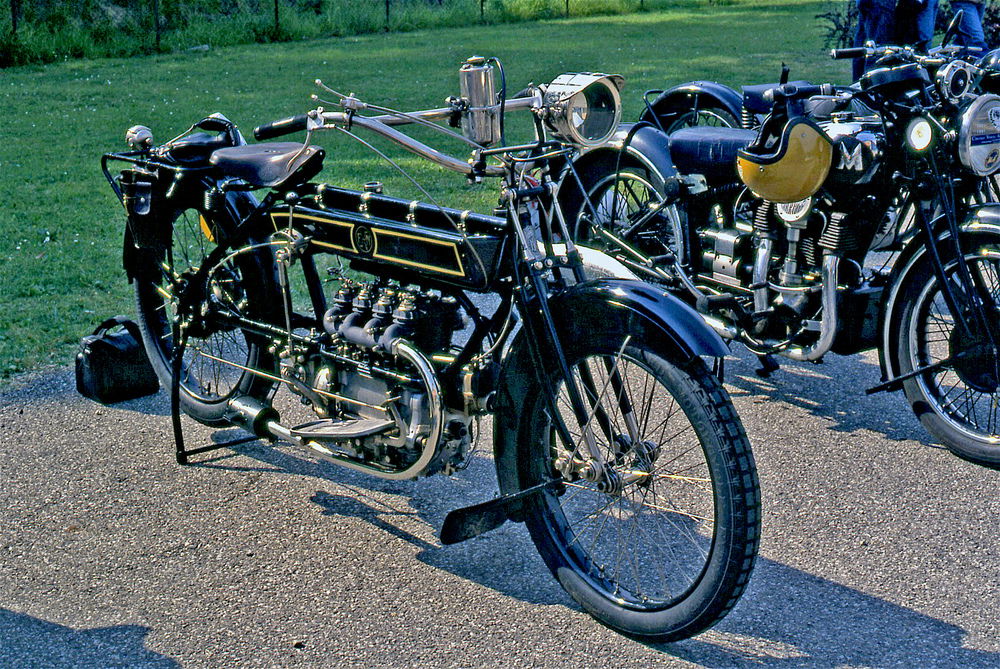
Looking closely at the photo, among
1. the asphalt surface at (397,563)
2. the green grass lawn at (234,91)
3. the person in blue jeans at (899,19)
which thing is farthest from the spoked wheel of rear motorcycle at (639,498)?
the person in blue jeans at (899,19)

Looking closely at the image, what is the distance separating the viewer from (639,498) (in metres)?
3.74

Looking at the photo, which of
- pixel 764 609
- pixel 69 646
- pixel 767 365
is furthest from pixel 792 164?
pixel 69 646

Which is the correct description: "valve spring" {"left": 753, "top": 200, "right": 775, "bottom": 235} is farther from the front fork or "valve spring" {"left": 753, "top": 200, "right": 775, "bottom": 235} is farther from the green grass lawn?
the green grass lawn

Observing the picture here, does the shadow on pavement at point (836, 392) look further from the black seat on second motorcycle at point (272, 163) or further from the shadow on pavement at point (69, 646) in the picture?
the shadow on pavement at point (69, 646)

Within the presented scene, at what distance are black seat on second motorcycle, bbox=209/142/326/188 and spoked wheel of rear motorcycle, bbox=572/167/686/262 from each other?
5.78 ft

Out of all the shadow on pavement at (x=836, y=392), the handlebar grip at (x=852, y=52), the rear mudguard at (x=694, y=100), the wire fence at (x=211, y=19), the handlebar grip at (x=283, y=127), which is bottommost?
the shadow on pavement at (x=836, y=392)

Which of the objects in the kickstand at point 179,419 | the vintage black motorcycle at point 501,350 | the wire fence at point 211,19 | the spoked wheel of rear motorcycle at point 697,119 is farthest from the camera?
the wire fence at point 211,19

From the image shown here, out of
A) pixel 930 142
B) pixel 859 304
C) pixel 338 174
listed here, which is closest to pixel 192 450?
pixel 859 304

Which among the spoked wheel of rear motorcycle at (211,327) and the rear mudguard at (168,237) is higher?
the rear mudguard at (168,237)

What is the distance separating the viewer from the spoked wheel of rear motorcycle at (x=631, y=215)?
5.32 meters

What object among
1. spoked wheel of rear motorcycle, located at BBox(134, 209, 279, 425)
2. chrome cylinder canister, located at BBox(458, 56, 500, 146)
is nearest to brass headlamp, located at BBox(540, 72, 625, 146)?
chrome cylinder canister, located at BBox(458, 56, 500, 146)

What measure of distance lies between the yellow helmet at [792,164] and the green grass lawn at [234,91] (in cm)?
320

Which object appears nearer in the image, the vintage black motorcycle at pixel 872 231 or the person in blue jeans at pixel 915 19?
the vintage black motorcycle at pixel 872 231

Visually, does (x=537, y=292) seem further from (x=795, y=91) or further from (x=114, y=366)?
(x=114, y=366)
